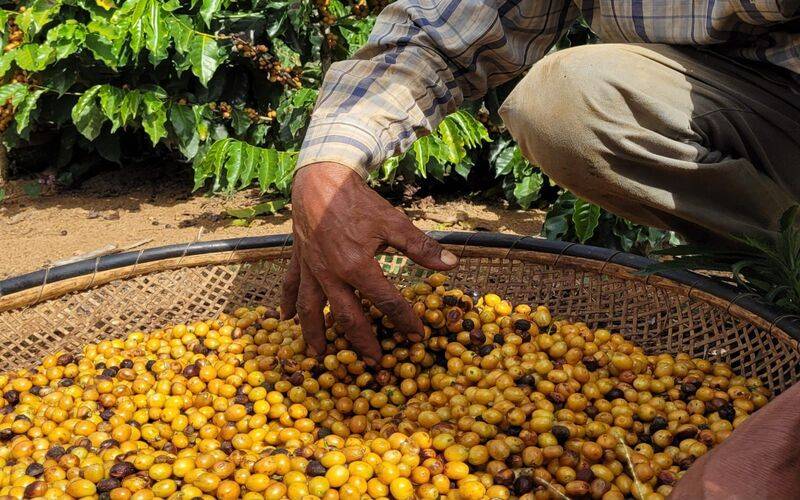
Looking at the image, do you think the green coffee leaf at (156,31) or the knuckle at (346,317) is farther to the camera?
the green coffee leaf at (156,31)

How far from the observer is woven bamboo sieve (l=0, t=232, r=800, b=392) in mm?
2410

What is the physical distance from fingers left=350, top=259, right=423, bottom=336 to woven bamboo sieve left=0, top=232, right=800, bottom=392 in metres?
0.68

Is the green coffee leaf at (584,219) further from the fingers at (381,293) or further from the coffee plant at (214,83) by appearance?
the fingers at (381,293)

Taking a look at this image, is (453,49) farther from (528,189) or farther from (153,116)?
(153,116)

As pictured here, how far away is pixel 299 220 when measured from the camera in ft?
6.90

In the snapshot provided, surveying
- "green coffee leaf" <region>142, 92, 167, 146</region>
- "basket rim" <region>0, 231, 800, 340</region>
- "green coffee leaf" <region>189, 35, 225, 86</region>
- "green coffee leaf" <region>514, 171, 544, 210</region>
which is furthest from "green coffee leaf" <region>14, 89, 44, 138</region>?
"green coffee leaf" <region>514, 171, 544, 210</region>

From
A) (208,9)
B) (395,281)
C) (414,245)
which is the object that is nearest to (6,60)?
(208,9)

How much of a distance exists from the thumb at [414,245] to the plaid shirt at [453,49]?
8.3 inches

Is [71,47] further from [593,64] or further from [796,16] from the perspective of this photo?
[796,16]

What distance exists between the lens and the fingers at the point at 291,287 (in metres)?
2.30

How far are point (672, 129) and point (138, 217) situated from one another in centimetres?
377

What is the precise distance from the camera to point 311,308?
7.23ft

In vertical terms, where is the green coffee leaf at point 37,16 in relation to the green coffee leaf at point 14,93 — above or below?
above

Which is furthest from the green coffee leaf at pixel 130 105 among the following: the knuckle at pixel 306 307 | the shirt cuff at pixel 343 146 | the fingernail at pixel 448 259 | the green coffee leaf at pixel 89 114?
the fingernail at pixel 448 259
